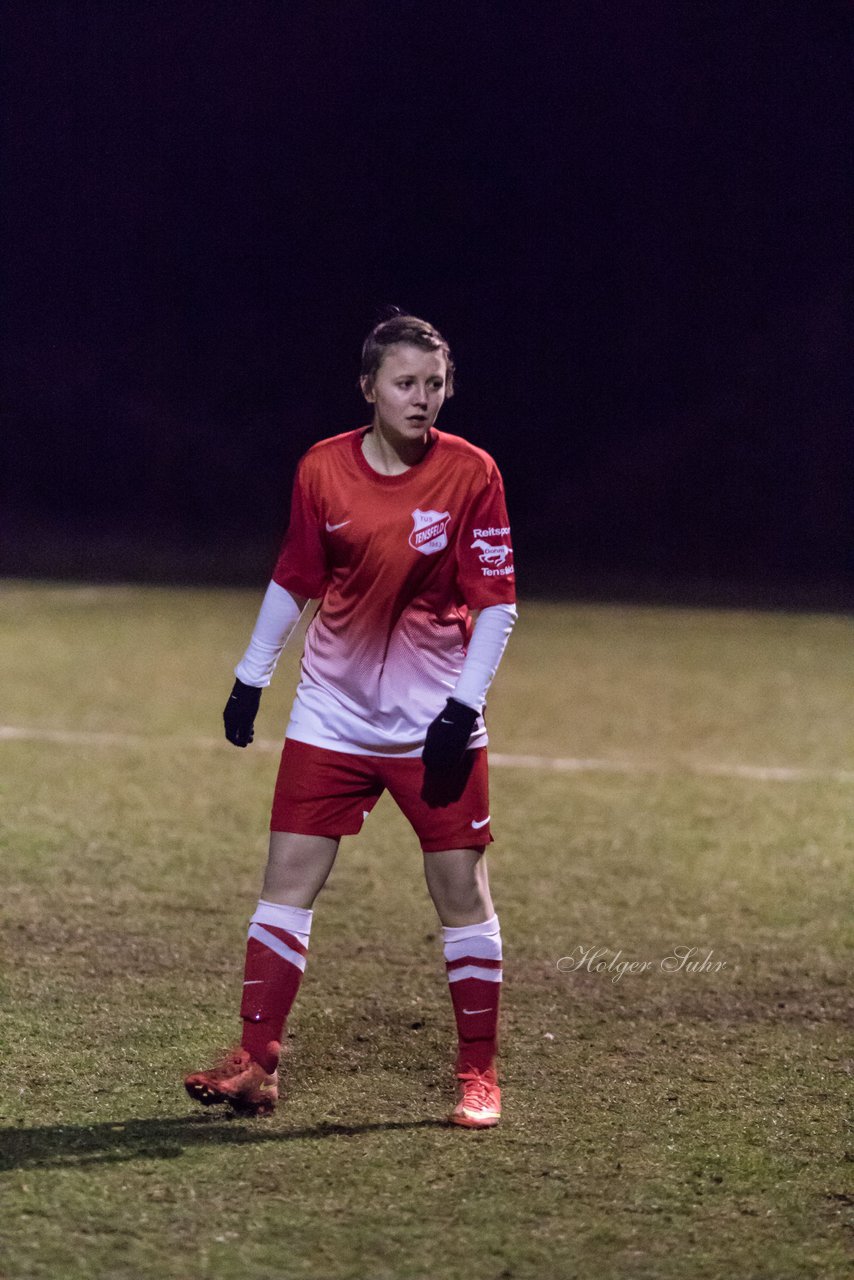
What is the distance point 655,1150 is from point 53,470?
82.1ft

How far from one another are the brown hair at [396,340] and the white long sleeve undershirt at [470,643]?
56 cm

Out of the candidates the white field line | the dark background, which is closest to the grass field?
the white field line

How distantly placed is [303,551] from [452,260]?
2241cm

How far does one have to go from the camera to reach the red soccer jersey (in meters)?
3.93

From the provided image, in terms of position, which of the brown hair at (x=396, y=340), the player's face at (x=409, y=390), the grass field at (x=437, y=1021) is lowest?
the grass field at (x=437, y=1021)

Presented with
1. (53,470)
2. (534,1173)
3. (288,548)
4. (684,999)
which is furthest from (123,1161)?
(53,470)

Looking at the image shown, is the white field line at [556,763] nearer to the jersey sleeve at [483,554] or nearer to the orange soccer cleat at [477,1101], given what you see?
the orange soccer cleat at [477,1101]

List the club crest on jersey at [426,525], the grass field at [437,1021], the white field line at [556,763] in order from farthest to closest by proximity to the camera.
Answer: the white field line at [556,763] < the club crest on jersey at [426,525] < the grass field at [437,1021]

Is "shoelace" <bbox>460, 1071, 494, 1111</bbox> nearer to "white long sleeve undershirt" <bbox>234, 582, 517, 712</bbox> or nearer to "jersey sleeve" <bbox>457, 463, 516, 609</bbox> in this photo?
"white long sleeve undershirt" <bbox>234, 582, 517, 712</bbox>

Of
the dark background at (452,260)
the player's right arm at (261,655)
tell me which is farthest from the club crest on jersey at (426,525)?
the dark background at (452,260)

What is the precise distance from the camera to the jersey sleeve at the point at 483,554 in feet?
12.9

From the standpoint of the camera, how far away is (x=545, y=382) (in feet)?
86.5

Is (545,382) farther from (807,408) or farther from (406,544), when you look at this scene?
(406,544)

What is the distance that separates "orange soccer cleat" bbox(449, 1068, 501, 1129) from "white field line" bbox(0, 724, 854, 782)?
4.78m
